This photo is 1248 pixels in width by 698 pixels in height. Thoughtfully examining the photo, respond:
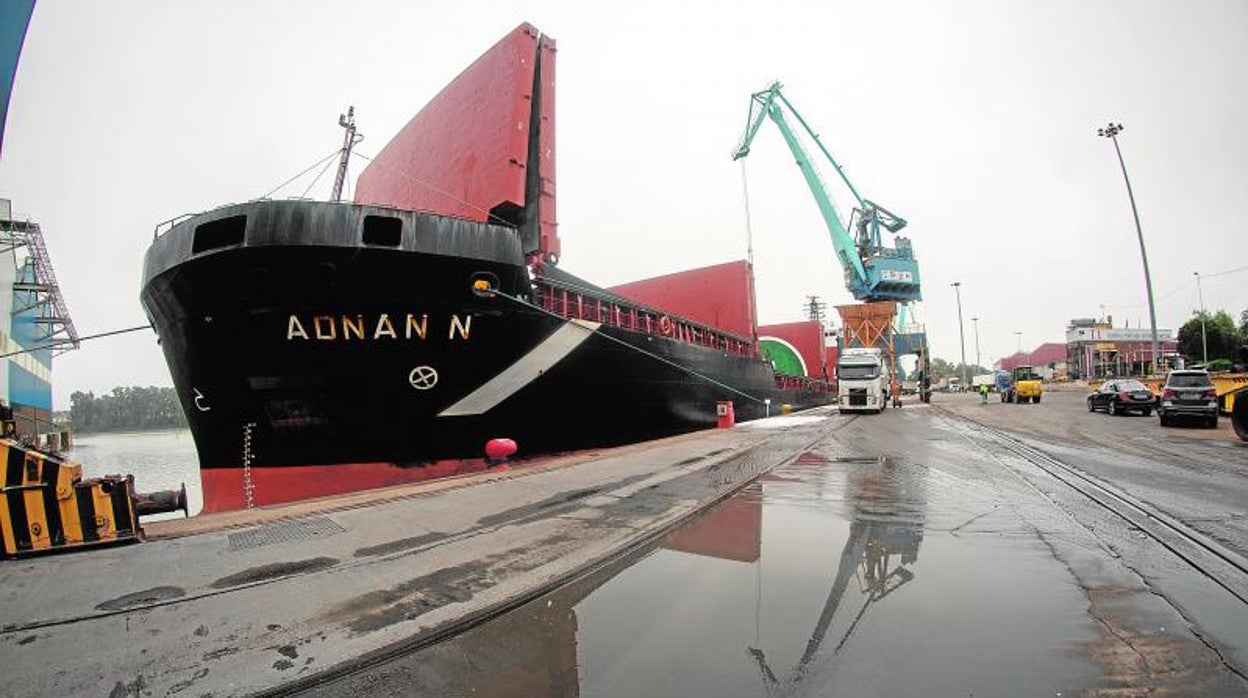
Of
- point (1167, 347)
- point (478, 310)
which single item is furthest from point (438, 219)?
point (1167, 347)

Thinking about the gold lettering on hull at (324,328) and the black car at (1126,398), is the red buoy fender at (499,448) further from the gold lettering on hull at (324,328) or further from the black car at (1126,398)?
the black car at (1126,398)

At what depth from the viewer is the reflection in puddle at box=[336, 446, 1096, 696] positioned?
75.4 inches

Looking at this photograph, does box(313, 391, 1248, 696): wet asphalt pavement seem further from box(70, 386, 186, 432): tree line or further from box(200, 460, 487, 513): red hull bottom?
box(70, 386, 186, 432): tree line

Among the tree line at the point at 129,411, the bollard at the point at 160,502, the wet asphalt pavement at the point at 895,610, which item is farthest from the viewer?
the tree line at the point at 129,411

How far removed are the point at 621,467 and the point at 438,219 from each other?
484 cm

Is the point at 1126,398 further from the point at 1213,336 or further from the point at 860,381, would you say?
the point at 1213,336

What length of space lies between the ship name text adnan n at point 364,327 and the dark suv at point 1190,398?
17.2 metres

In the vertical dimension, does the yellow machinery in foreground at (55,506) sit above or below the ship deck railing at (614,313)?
below

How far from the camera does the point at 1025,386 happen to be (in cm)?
2644

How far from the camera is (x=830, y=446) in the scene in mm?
9797

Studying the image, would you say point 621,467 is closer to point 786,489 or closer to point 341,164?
point 786,489

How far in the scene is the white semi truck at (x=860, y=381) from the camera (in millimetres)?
20078

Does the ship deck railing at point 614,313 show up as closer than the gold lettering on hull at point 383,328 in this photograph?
No

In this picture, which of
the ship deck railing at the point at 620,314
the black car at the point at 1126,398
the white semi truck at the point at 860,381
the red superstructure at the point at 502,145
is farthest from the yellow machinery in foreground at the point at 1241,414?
the red superstructure at the point at 502,145
